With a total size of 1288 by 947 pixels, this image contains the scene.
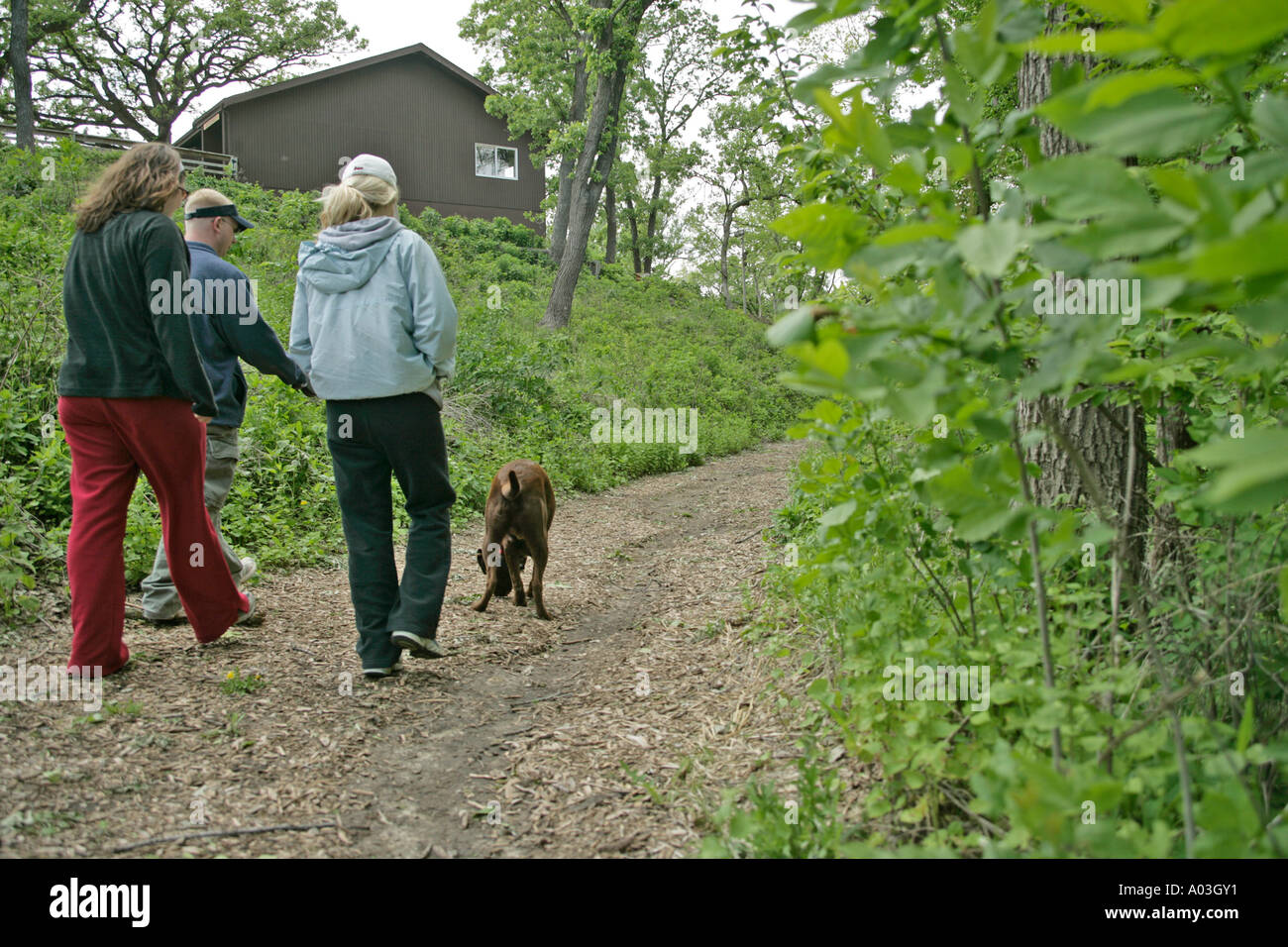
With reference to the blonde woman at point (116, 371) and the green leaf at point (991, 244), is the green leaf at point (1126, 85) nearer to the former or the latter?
the green leaf at point (991, 244)

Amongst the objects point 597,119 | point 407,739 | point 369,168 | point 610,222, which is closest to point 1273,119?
point 407,739

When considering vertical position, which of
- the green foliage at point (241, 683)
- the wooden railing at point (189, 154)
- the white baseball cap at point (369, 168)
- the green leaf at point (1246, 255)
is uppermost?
the wooden railing at point (189, 154)

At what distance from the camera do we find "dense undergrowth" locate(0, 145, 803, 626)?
5.90m

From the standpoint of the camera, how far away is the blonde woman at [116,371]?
3904mm

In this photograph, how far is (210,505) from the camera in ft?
16.8

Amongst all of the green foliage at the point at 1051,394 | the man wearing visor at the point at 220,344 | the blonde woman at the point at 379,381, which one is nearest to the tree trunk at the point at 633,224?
the man wearing visor at the point at 220,344

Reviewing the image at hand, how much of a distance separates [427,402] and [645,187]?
39133mm

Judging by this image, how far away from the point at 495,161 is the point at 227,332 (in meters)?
28.0

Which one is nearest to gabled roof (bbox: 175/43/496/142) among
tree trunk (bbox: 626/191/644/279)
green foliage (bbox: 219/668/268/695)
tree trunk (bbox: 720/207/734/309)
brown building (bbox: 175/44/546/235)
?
brown building (bbox: 175/44/546/235)

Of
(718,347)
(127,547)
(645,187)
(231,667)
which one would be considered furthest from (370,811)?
(645,187)

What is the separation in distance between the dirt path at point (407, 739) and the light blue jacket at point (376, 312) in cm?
151

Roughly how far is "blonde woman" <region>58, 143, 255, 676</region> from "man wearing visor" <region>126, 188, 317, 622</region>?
0.59 metres

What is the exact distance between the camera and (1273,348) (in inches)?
45.1

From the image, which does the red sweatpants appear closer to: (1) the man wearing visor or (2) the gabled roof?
(1) the man wearing visor
